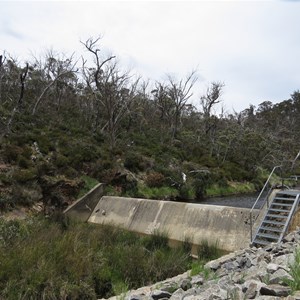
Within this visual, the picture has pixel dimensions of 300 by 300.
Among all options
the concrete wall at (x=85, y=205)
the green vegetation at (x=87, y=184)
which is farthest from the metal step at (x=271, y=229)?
the green vegetation at (x=87, y=184)

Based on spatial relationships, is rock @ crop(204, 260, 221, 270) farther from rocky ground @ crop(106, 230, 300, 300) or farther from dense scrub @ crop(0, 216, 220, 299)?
dense scrub @ crop(0, 216, 220, 299)

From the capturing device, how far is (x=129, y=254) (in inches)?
323

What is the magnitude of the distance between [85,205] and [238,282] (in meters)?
12.5

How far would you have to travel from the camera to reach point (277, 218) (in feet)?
35.5

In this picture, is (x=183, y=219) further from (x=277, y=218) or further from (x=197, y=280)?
(x=197, y=280)

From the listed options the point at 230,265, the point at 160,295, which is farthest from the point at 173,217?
the point at 160,295

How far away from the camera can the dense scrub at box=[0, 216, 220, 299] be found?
6.34m

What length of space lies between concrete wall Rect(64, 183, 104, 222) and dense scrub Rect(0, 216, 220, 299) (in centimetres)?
643

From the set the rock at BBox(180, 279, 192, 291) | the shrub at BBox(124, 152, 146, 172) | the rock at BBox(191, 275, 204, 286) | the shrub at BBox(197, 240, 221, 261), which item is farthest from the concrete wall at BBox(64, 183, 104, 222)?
the rock at BBox(180, 279, 192, 291)

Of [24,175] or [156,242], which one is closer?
[156,242]

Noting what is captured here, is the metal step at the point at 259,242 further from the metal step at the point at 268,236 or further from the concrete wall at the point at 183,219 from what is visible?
the concrete wall at the point at 183,219

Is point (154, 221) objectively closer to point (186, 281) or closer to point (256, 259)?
point (256, 259)

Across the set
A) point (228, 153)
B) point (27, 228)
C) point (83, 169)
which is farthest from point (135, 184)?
point (228, 153)

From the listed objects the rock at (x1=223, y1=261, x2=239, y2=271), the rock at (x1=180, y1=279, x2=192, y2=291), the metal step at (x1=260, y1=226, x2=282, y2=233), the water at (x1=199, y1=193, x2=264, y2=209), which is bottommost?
the water at (x1=199, y1=193, x2=264, y2=209)
